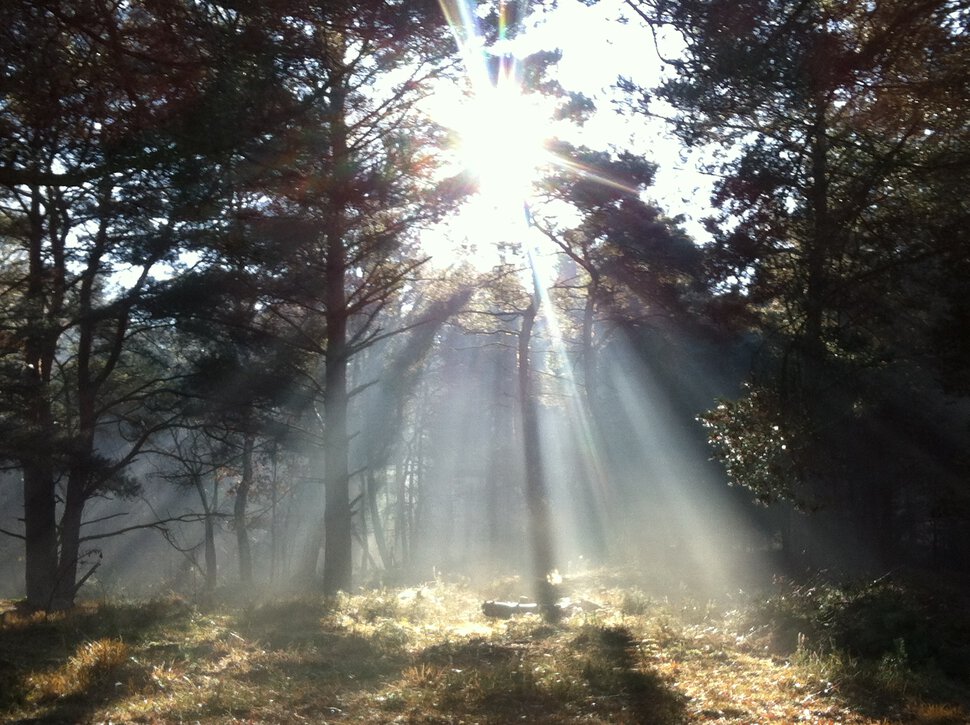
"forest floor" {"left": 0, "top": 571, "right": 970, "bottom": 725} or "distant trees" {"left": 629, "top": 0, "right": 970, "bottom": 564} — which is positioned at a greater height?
"distant trees" {"left": 629, "top": 0, "right": 970, "bottom": 564}

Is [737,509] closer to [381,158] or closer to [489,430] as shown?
[489,430]

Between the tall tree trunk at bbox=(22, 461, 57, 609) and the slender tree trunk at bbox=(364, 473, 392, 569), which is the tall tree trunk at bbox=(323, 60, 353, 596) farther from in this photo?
the slender tree trunk at bbox=(364, 473, 392, 569)

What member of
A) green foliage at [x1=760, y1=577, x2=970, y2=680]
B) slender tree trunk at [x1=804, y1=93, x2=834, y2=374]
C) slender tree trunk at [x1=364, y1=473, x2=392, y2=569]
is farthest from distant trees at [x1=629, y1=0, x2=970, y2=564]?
slender tree trunk at [x1=364, y1=473, x2=392, y2=569]

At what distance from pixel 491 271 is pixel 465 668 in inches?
543

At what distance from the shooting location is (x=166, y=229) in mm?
9953

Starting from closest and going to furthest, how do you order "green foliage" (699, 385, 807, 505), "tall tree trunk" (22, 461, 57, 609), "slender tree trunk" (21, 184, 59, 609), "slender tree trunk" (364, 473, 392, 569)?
"green foliage" (699, 385, 807, 505)
"slender tree trunk" (21, 184, 59, 609)
"tall tree trunk" (22, 461, 57, 609)
"slender tree trunk" (364, 473, 392, 569)

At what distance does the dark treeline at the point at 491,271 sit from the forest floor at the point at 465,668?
83.9 inches

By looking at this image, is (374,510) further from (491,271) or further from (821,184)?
(821,184)

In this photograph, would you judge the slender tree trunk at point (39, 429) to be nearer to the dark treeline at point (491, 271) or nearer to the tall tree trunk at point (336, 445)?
the dark treeline at point (491, 271)

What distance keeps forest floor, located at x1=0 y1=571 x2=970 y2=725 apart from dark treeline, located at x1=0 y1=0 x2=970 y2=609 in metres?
2.13

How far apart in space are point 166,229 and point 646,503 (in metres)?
24.1

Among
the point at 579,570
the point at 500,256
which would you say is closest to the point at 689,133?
the point at 500,256

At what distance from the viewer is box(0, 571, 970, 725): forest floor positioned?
684 cm

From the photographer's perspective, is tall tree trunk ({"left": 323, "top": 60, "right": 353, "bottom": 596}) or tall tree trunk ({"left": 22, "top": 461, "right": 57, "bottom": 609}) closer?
tall tree trunk ({"left": 22, "top": 461, "right": 57, "bottom": 609})
